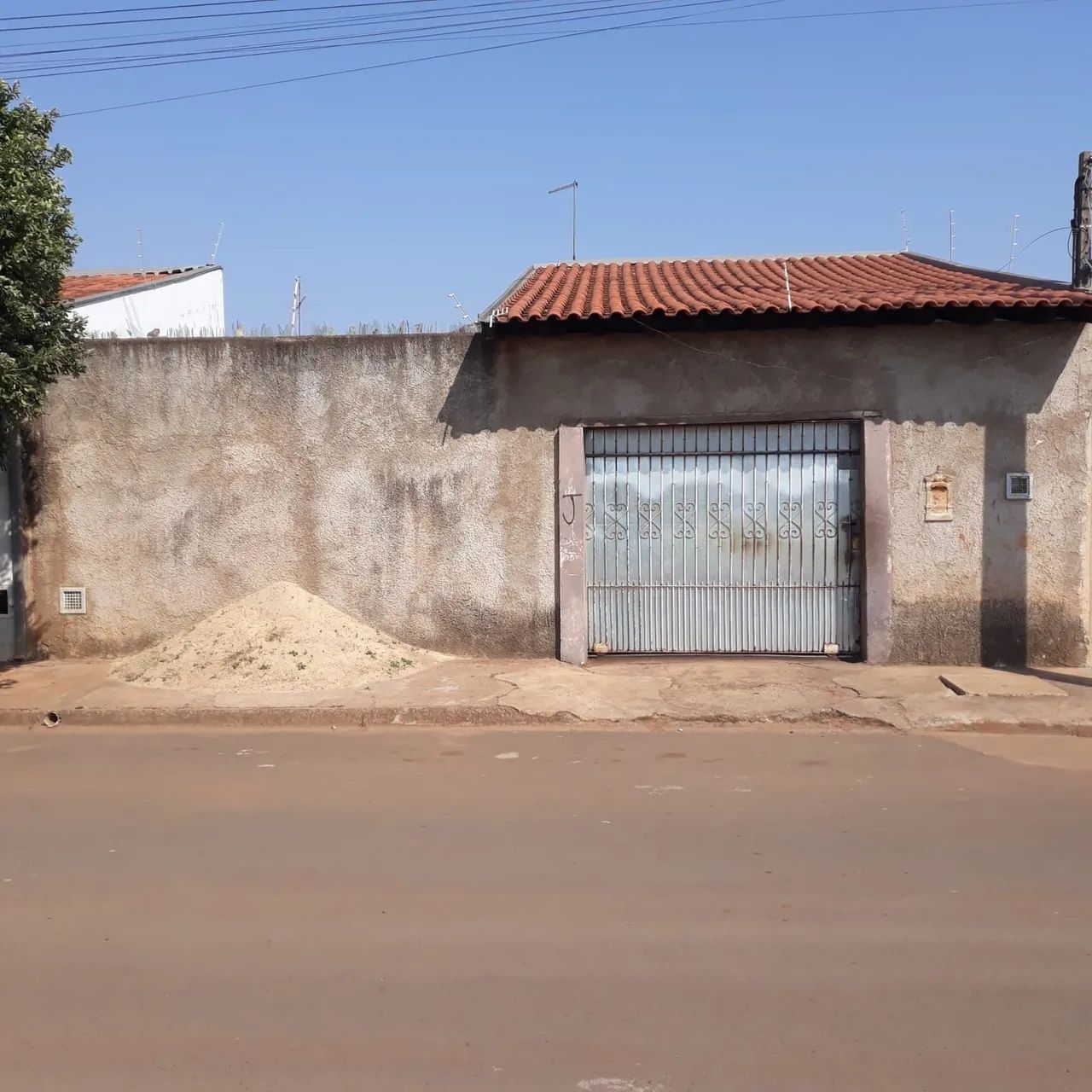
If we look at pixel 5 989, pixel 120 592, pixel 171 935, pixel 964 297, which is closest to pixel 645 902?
pixel 171 935

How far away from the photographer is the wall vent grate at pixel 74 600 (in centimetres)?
989

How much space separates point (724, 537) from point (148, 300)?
29.5ft

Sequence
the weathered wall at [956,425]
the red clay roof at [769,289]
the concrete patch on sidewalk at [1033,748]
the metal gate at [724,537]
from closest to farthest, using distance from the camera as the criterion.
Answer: the concrete patch on sidewalk at [1033,748] → the red clay roof at [769,289] → the weathered wall at [956,425] → the metal gate at [724,537]

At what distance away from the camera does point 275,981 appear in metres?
3.72

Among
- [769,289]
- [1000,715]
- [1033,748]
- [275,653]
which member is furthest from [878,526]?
→ [275,653]

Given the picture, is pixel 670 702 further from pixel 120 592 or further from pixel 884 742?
pixel 120 592

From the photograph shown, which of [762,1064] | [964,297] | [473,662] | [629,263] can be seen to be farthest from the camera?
[629,263]

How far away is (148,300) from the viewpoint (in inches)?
563

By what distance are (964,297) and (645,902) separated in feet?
20.6

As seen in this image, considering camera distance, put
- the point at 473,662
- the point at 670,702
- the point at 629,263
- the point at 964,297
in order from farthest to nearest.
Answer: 1. the point at 629,263
2. the point at 473,662
3. the point at 964,297
4. the point at 670,702

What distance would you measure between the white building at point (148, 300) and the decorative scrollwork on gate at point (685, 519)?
16.3 ft

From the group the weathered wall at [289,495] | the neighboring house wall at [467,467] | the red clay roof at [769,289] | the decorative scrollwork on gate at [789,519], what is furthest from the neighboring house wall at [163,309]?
the decorative scrollwork on gate at [789,519]

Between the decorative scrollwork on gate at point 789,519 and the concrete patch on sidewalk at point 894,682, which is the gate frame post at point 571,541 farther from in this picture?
the concrete patch on sidewalk at point 894,682

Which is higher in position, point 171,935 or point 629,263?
point 629,263
